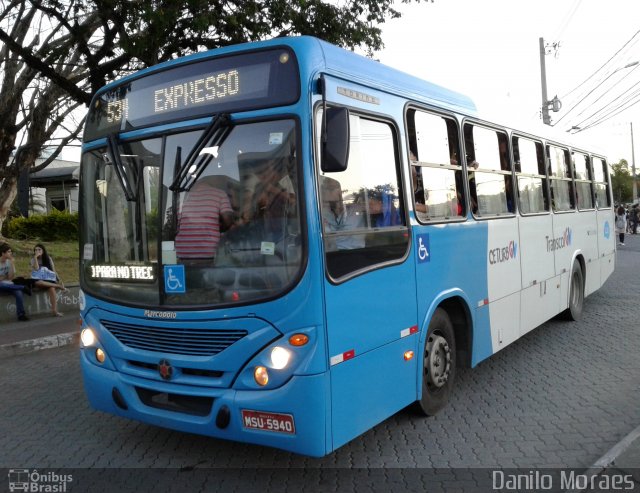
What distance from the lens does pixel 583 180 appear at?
973cm

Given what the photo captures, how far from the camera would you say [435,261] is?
4996 mm

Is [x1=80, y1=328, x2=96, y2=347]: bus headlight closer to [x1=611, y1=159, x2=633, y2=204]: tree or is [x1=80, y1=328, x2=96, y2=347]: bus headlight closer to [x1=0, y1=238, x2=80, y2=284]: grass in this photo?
[x1=0, y1=238, x2=80, y2=284]: grass

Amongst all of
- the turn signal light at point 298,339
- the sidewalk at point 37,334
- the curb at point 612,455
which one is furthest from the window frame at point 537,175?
the sidewalk at point 37,334

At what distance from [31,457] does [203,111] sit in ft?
9.74

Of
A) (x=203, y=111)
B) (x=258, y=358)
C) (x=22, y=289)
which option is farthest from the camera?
(x=22, y=289)

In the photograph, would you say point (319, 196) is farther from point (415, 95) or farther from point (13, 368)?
point (13, 368)

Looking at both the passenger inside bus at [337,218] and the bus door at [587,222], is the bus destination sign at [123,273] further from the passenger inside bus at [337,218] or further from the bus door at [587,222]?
the bus door at [587,222]

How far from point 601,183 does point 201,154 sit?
9.31 metres

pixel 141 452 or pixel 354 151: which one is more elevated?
pixel 354 151

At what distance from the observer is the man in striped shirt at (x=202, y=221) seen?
3953 mm

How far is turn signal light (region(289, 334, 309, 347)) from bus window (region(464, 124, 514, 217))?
2.81m

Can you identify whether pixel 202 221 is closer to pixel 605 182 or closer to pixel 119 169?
pixel 119 169

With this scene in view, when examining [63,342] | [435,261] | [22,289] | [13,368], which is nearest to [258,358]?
[435,261]

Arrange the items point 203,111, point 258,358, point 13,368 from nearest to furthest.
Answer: point 258,358 → point 203,111 → point 13,368
